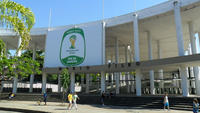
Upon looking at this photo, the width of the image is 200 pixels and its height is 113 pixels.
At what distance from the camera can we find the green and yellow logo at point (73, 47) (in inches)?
1111

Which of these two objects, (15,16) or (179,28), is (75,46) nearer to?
(179,28)

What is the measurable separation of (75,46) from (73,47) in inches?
16.8

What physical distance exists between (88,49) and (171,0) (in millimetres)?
14484

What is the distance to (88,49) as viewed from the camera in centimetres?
2767

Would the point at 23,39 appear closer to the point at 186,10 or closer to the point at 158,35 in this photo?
the point at 186,10

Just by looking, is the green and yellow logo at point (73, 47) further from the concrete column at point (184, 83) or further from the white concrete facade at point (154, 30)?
the concrete column at point (184, 83)

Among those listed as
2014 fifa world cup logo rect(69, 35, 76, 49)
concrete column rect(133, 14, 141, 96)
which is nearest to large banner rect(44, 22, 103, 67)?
2014 fifa world cup logo rect(69, 35, 76, 49)

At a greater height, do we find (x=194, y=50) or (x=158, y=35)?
(x=158, y=35)

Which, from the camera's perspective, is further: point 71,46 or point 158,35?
point 158,35

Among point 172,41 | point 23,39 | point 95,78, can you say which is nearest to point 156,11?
point 172,41

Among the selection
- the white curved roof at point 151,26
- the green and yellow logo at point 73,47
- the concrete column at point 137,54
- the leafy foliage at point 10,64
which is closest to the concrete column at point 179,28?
the white curved roof at point 151,26

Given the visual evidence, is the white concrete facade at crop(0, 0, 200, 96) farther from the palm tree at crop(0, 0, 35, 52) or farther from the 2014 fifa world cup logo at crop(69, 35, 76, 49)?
the palm tree at crop(0, 0, 35, 52)

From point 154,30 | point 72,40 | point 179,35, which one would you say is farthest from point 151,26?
point 72,40

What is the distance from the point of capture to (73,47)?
2898cm
